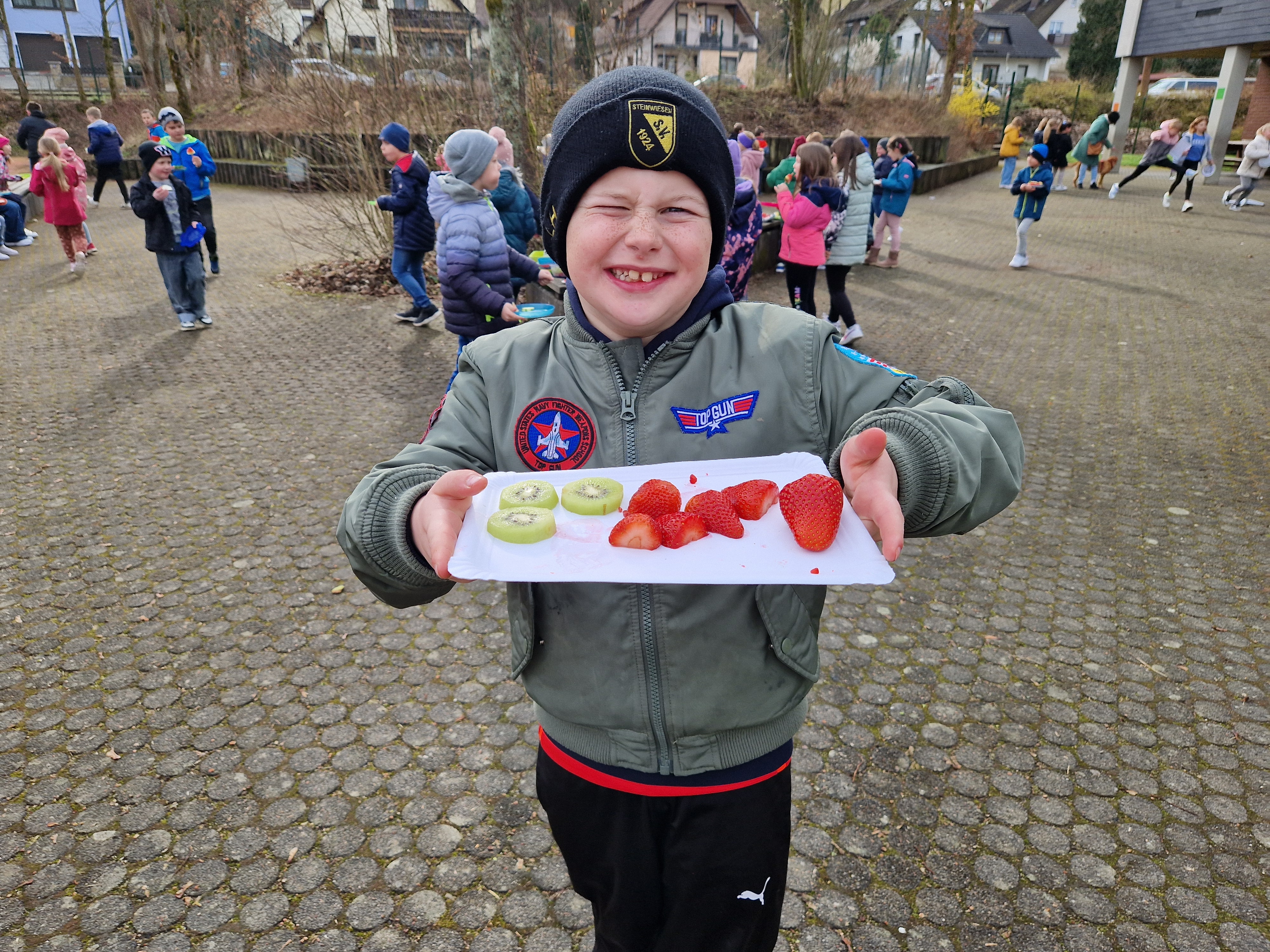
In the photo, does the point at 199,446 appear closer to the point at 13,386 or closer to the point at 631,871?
the point at 13,386

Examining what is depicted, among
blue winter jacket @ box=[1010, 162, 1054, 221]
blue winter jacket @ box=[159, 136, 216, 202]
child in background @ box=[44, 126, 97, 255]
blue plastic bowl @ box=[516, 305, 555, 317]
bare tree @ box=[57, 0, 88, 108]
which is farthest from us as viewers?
bare tree @ box=[57, 0, 88, 108]

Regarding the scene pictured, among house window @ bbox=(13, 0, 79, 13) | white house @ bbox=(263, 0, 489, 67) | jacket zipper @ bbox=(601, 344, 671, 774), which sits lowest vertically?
jacket zipper @ bbox=(601, 344, 671, 774)

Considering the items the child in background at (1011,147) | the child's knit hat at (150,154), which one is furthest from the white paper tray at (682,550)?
the child in background at (1011,147)

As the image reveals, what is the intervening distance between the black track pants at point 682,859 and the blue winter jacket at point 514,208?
6638 mm

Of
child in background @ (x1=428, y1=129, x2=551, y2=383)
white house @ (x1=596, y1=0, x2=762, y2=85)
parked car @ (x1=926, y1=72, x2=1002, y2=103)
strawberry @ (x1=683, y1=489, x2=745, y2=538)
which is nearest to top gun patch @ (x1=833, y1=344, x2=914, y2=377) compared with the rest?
strawberry @ (x1=683, y1=489, x2=745, y2=538)

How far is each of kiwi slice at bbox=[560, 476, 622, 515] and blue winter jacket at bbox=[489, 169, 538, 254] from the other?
21.3ft

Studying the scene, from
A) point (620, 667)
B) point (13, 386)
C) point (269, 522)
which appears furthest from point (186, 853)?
point (13, 386)

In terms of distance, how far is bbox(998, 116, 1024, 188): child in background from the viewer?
19.2m

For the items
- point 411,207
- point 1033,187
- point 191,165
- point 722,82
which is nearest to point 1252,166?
point 1033,187

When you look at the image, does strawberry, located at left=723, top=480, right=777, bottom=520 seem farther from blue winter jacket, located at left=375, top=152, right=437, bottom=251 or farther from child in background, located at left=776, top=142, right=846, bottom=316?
blue winter jacket, located at left=375, top=152, right=437, bottom=251

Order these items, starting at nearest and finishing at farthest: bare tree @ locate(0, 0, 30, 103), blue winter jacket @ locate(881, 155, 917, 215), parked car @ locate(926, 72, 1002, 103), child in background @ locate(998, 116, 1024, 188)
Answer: blue winter jacket @ locate(881, 155, 917, 215) → child in background @ locate(998, 116, 1024, 188) → bare tree @ locate(0, 0, 30, 103) → parked car @ locate(926, 72, 1002, 103)

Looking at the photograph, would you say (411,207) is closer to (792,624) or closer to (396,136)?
(396,136)

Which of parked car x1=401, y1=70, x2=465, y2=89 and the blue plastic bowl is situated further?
parked car x1=401, y1=70, x2=465, y2=89

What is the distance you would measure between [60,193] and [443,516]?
44.2 ft
